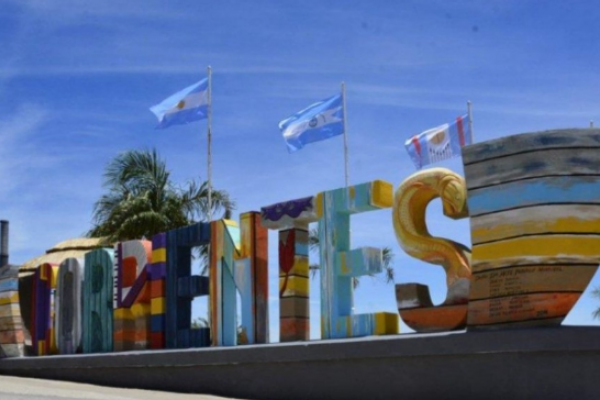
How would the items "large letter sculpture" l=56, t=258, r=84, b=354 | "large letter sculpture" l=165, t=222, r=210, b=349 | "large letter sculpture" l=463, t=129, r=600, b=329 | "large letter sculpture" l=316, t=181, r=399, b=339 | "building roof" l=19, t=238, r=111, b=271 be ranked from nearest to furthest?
1. "large letter sculpture" l=463, t=129, r=600, b=329
2. "large letter sculpture" l=316, t=181, r=399, b=339
3. "large letter sculpture" l=165, t=222, r=210, b=349
4. "large letter sculpture" l=56, t=258, r=84, b=354
5. "building roof" l=19, t=238, r=111, b=271

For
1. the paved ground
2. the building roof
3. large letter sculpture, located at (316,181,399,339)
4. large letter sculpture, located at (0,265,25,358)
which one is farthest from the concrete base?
the building roof

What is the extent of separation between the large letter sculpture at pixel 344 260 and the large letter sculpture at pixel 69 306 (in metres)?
7.54

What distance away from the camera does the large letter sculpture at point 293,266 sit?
55.6 feet

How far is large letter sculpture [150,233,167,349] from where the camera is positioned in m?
19.5

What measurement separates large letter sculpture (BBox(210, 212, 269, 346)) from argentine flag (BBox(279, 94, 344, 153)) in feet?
12.8

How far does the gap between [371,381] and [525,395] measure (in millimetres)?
2661

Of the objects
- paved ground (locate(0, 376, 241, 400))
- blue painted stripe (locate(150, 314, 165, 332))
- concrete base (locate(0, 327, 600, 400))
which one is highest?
blue painted stripe (locate(150, 314, 165, 332))

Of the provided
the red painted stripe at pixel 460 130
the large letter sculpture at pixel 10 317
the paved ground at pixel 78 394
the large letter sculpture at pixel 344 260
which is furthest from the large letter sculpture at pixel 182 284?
the red painted stripe at pixel 460 130

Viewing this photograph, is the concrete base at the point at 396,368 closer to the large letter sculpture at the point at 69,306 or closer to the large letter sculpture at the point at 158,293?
the large letter sculpture at the point at 158,293

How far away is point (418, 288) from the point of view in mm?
14750

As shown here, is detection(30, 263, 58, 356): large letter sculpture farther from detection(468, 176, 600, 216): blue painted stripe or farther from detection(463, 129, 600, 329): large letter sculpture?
detection(468, 176, 600, 216): blue painted stripe

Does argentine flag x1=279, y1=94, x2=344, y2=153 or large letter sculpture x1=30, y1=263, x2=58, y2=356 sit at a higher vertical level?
argentine flag x1=279, y1=94, x2=344, y2=153

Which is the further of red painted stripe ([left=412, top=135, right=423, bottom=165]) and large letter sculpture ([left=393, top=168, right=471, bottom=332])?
red painted stripe ([left=412, top=135, right=423, bottom=165])

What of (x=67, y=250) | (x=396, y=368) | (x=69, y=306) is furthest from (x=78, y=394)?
(x=67, y=250)
